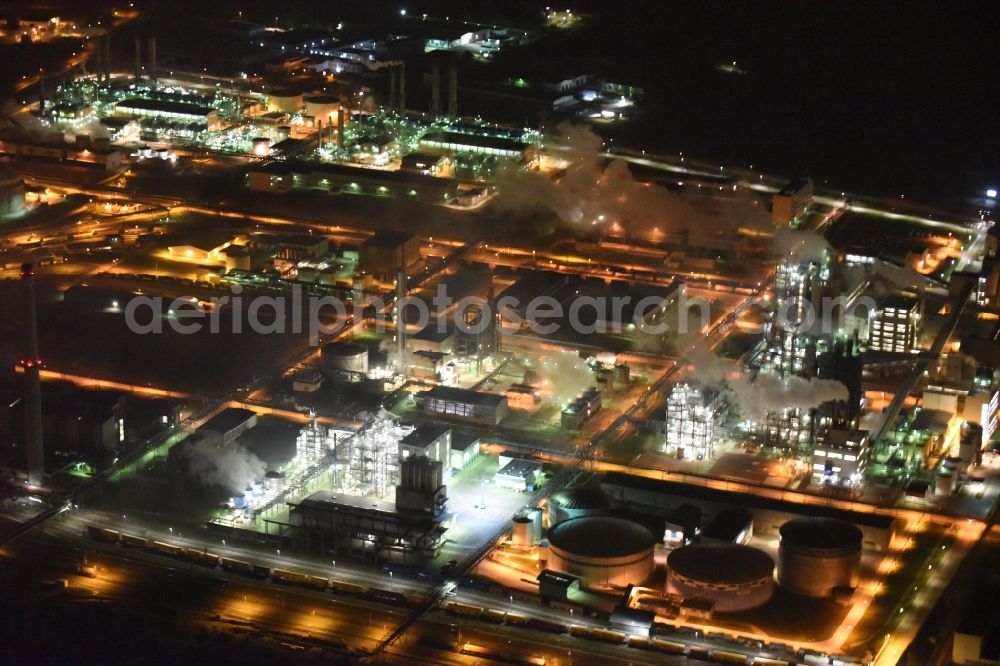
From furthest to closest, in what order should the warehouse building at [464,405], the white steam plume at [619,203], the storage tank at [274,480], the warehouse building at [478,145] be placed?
the warehouse building at [478,145]
the white steam plume at [619,203]
the warehouse building at [464,405]
the storage tank at [274,480]

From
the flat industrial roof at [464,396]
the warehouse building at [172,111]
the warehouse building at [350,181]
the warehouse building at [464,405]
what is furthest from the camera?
the warehouse building at [172,111]

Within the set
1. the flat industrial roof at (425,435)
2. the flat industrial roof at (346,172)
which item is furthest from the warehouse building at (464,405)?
the flat industrial roof at (346,172)

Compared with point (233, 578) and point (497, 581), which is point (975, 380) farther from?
point (233, 578)

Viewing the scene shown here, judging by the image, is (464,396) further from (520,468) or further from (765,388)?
(765,388)

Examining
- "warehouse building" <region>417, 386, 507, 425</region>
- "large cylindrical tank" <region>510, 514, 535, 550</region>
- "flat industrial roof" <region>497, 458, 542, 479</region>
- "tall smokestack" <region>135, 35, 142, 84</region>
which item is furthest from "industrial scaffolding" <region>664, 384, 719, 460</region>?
"tall smokestack" <region>135, 35, 142, 84</region>

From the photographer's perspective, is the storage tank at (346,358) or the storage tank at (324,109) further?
the storage tank at (324,109)

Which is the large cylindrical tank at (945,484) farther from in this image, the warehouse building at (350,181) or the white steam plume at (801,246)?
the warehouse building at (350,181)
